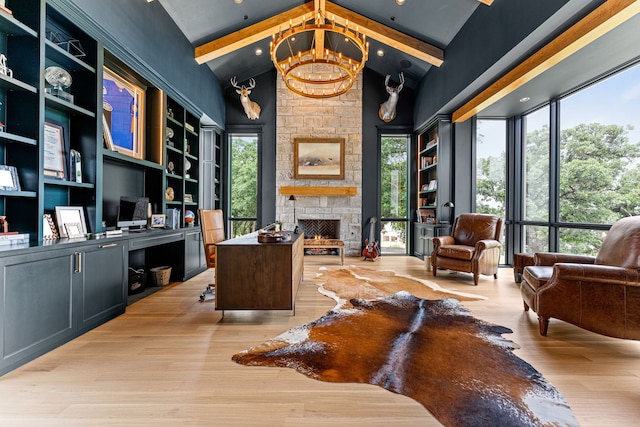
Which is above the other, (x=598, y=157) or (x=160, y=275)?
(x=598, y=157)

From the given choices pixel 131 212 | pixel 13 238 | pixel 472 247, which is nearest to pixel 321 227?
pixel 472 247

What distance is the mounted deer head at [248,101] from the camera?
615 cm

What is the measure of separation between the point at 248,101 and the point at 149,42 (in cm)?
279

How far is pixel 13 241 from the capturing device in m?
2.00

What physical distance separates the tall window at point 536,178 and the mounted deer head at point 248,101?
5.19 metres

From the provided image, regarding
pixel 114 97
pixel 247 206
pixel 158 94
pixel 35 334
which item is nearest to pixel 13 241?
pixel 35 334

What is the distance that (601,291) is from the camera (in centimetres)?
221

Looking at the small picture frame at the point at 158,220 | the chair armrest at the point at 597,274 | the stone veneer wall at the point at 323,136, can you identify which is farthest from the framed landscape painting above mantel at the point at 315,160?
the chair armrest at the point at 597,274

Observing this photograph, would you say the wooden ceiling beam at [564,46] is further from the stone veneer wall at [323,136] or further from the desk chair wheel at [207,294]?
the desk chair wheel at [207,294]

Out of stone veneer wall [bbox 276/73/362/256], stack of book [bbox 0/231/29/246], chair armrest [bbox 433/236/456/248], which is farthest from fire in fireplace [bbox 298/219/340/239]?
stack of book [bbox 0/231/29/246]

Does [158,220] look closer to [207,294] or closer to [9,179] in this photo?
[207,294]

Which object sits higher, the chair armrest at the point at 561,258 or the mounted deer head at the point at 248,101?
the mounted deer head at the point at 248,101

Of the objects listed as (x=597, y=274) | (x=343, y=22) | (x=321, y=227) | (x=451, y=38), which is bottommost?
(x=597, y=274)

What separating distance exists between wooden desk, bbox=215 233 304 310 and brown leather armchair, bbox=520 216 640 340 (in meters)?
2.15
